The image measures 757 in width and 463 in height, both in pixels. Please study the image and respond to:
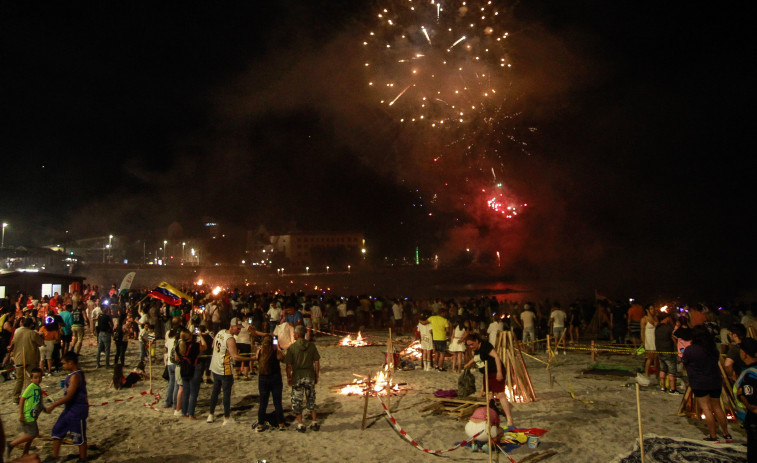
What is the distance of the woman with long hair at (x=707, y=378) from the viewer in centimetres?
675

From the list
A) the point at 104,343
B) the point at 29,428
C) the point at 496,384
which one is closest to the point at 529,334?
the point at 496,384

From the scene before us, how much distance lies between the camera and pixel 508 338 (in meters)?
9.41

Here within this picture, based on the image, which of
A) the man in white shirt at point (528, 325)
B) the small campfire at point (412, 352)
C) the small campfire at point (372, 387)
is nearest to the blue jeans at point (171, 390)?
the small campfire at point (372, 387)

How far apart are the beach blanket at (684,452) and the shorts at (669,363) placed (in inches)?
118

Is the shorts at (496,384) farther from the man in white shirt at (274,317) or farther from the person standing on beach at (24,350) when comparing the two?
the man in white shirt at (274,317)

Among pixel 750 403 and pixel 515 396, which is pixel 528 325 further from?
pixel 750 403

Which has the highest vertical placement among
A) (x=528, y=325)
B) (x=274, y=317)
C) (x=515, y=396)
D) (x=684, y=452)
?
Result: (x=274, y=317)

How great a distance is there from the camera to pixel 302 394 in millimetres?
7812

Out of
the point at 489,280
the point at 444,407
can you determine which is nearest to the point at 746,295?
the point at 489,280

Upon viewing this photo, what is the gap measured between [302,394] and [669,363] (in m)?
7.46

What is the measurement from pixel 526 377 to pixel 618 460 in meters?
3.04

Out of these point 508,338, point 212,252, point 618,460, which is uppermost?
point 212,252

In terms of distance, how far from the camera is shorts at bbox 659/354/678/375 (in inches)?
373

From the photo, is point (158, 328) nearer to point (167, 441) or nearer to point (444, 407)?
point (167, 441)
